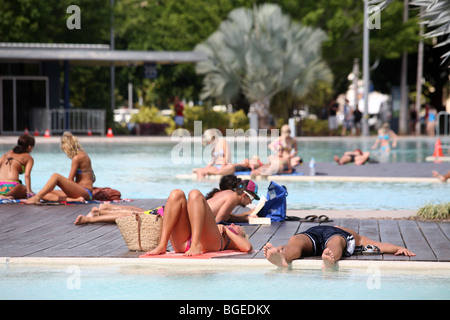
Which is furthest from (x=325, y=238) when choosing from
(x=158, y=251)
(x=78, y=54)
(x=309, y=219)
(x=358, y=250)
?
(x=78, y=54)

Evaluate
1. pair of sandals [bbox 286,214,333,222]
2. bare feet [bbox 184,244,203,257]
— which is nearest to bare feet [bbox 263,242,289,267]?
bare feet [bbox 184,244,203,257]

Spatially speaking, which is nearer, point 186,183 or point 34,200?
point 34,200

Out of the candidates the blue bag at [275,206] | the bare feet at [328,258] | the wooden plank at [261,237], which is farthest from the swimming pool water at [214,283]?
the blue bag at [275,206]

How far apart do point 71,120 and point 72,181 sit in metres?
28.2

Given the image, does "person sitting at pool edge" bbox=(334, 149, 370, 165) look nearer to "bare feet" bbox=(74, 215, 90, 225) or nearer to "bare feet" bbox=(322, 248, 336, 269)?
"bare feet" bbox=(74, 215, 90, 225)

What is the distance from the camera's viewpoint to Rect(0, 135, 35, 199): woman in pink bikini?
13523 mm

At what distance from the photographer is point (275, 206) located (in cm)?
1151

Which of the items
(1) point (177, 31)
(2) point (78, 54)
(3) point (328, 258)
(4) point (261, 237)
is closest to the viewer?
(3) point (328, 258)

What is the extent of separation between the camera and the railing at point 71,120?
40.0 meters

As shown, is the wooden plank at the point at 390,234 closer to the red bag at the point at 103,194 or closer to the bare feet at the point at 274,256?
the bare feet at the point at 274,256

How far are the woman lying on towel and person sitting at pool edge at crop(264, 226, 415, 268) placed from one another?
2.21 feet

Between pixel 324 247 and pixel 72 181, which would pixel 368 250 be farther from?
pixel 72 181

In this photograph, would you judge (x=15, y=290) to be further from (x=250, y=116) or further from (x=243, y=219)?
(x=250, y=116)

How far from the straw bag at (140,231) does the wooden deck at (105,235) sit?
14cm
